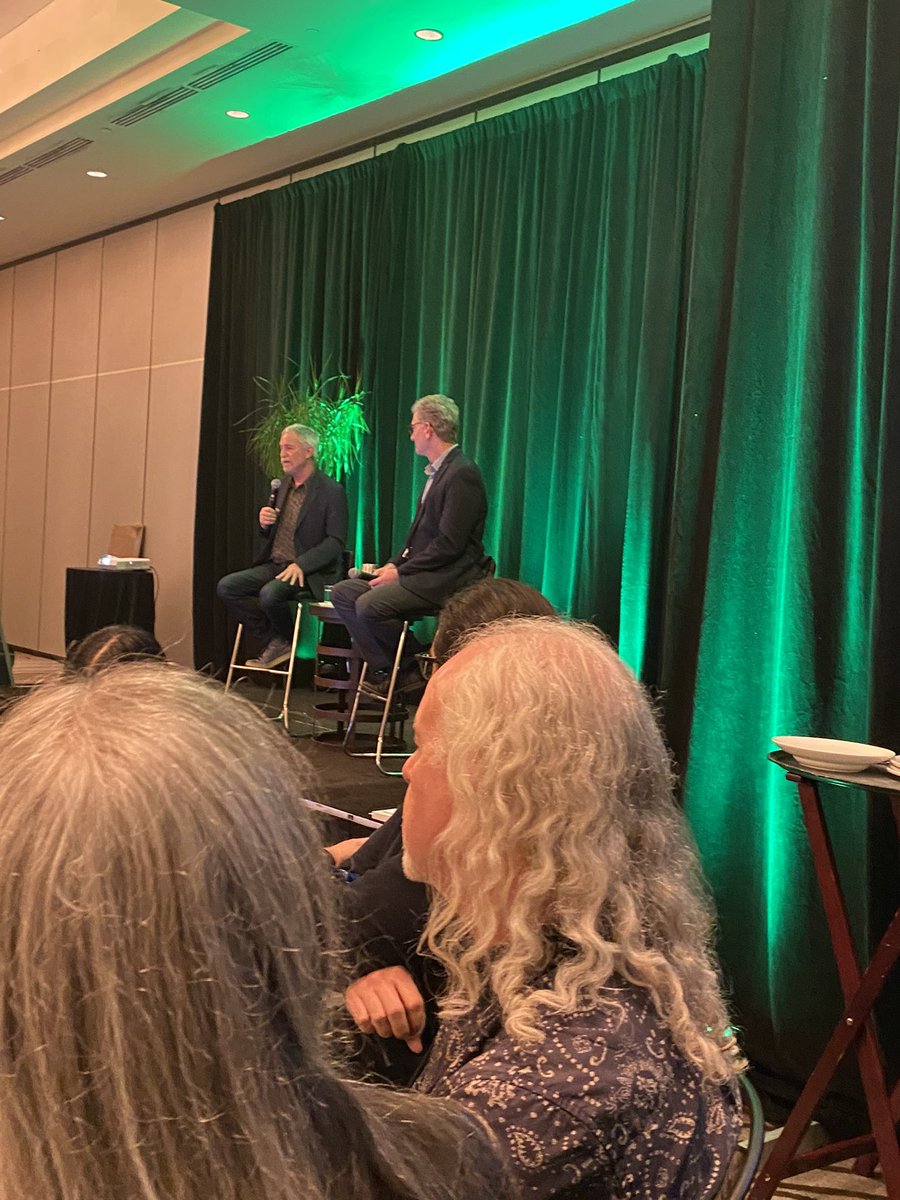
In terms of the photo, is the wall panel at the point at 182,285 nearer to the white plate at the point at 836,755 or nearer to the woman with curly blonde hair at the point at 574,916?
the white plate at the point at 836,755

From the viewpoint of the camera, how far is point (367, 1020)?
1269mm

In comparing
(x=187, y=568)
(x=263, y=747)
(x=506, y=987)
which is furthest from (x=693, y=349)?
(x=187, y=568)

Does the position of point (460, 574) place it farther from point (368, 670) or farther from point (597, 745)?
point (597, 745)

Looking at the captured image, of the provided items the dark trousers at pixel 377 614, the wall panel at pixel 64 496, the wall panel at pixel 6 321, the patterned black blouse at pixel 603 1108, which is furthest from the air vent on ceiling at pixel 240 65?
the wall panel at pixel 6 321

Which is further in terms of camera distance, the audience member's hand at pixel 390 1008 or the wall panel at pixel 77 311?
the wall panel at pixel 77 311

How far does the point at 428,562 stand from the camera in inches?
176

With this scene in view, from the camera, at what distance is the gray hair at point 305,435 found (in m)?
5.49

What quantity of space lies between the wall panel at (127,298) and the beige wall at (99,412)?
12 millimetres

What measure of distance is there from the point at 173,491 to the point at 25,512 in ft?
7.84

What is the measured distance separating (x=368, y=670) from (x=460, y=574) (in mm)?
833

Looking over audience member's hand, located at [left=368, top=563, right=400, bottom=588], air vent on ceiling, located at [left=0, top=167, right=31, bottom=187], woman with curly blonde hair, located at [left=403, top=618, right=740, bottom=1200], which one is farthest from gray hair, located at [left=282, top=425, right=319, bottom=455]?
woman with curly blonde hair, located at [left=403, top=618, right=740, bottom=1200]

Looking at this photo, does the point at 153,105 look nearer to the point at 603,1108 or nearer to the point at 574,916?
the point at 574,916

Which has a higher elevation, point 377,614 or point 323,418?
point 323,418

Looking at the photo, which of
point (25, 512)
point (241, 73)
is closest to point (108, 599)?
point (25, 512)
